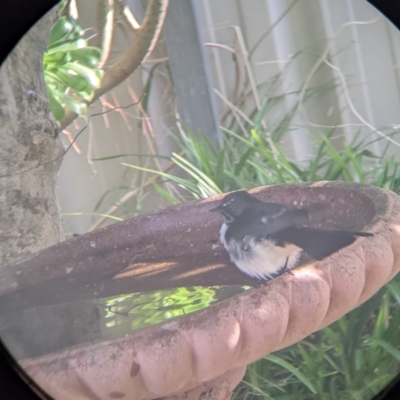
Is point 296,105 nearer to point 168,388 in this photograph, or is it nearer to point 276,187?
point 276,187

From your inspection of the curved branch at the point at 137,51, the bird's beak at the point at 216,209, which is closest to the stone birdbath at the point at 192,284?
the bird's beak at the point at 216,209

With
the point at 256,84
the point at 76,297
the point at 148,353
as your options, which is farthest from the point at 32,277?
the point at 256,84

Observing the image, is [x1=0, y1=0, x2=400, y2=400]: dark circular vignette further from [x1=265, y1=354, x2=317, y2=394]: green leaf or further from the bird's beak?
the bird's beak

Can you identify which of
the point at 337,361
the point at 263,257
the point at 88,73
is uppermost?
the point at 88,73

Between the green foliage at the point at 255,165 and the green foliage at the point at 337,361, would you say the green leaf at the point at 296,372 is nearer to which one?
the green foliage at the point at 337,361

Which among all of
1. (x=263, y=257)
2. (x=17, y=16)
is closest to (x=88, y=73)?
(x=17, y=16)

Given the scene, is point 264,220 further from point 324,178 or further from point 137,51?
point 137,51
